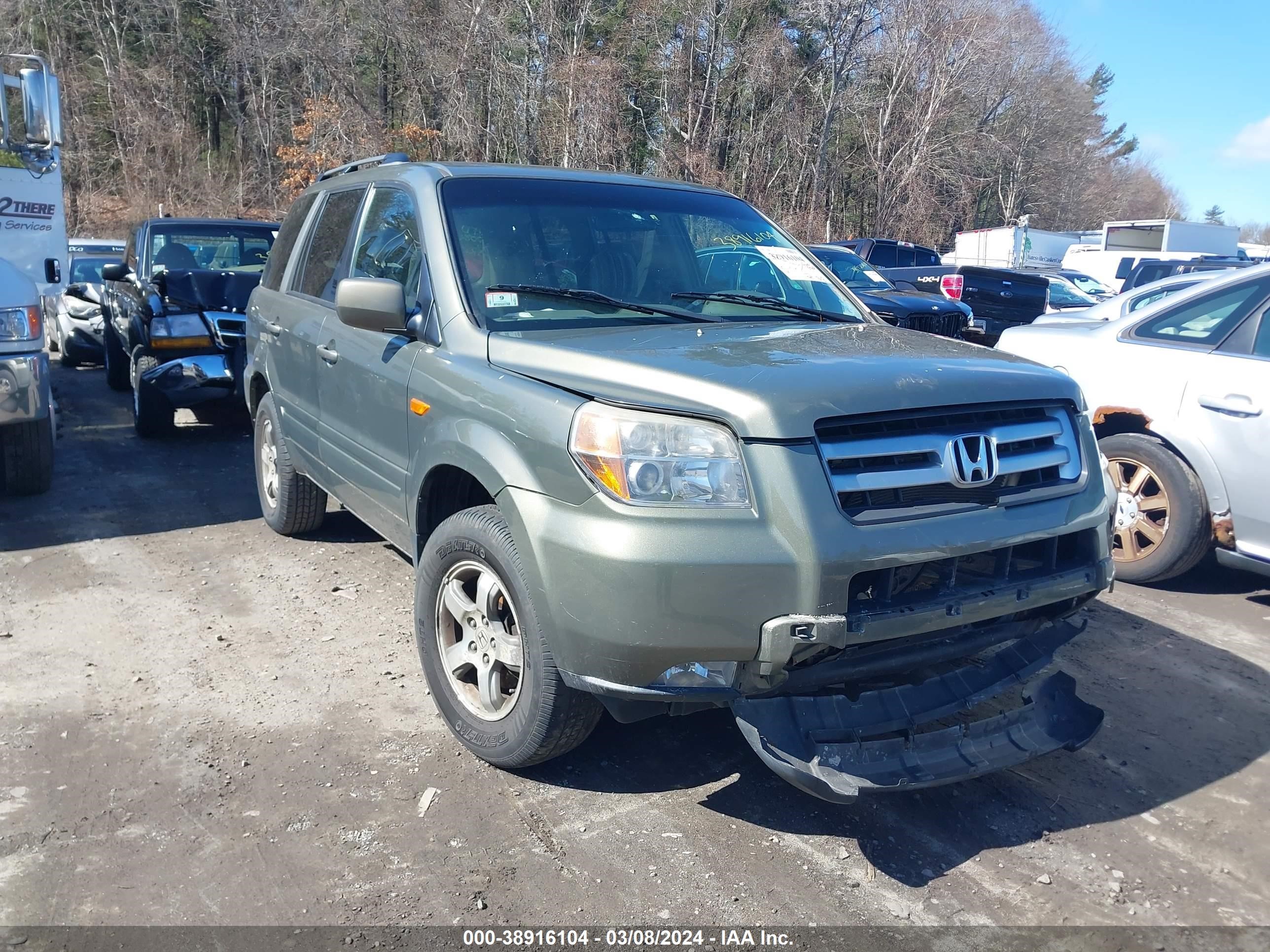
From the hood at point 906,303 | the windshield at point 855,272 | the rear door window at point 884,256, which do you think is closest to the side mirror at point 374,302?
the hood at point 906,303

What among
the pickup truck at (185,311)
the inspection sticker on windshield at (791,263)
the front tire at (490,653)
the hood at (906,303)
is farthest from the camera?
the hood at (906,303)

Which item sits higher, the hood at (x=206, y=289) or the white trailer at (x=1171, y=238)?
the white trailer at (x=1171, y=238)

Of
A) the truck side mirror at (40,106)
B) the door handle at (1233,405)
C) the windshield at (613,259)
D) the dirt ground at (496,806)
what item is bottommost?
the dirt ground at (496,806)

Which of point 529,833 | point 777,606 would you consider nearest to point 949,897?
point 777,606

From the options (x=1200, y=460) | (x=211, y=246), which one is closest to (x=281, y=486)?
(x=1200, y=460)

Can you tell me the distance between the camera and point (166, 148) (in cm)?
3594

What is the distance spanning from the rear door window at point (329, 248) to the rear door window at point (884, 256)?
50.4ft

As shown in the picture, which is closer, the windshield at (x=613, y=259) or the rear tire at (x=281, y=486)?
the windshield at (x=613, y=259)

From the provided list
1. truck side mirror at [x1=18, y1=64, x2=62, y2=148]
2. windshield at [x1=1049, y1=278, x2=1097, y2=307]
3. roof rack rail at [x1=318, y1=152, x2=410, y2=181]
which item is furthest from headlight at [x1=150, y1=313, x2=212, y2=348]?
windshield at [x1=1049, y1=278, x2=1097, y2=307]

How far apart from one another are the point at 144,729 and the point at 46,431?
151 inches

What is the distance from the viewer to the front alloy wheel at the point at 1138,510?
5449 millimetres

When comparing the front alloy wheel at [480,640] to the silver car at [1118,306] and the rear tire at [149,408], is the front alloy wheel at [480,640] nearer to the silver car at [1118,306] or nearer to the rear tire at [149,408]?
the silver car at [1118,306]

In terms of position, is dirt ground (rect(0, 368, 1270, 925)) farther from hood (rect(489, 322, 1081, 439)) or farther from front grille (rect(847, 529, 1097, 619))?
hood (rect(489, 322, 1081, 439))

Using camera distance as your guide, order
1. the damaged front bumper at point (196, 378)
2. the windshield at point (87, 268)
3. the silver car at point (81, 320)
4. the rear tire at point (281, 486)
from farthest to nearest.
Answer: the windshield at point (87, 268) → the silver car at point (81, 320) → the damaged front bumper at point (196, 378) → the rear tire at point (281, 486)
